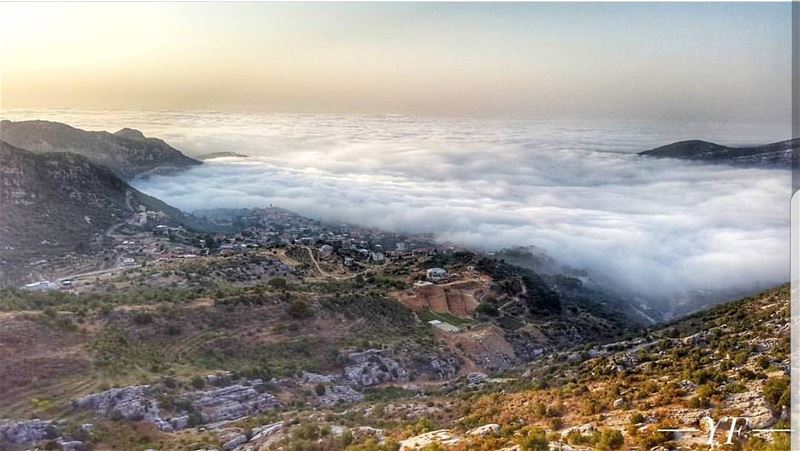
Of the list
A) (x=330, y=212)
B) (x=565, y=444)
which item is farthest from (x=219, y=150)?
(x=565, y=444)

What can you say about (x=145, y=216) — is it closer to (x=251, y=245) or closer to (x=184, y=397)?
(x=251, y=245)

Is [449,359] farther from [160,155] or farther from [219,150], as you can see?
[219,150]

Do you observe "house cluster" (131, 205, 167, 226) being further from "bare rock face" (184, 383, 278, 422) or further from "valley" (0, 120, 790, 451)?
"bare rock face" (184, 383, 278, 422)

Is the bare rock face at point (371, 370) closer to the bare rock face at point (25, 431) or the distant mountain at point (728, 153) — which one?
the bare rock face at point (25, 431)

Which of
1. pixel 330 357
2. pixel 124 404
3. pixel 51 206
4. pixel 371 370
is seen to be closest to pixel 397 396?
pixel 371 370

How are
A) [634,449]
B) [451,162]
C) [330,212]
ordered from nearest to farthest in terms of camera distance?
[634,449] → [330,212] → [451,162]

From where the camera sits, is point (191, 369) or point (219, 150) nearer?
point (191, 369)
